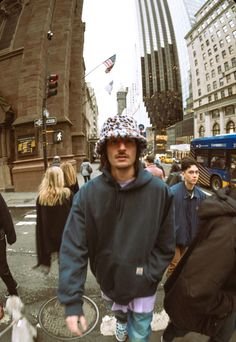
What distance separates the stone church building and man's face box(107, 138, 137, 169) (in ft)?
41.9

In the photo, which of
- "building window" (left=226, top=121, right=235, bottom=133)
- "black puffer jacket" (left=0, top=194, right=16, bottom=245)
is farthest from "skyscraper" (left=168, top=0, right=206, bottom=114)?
"black puffer jacket" (left=0, top=194, right=16, bottom=245)

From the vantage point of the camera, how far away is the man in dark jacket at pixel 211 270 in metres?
1.68

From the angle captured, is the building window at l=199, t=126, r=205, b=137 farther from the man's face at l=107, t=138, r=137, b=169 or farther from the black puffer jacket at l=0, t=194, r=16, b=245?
the man's face at l=107, t=138, r=137, b=169

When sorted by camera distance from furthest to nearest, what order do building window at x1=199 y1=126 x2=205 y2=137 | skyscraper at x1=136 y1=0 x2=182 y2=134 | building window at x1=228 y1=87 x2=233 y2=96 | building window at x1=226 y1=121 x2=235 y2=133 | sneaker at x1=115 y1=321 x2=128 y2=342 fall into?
skyscraper at x1=136 y1=0 x2=182 y2=134, building window at x1=199 y1=126 x2=205 y2=137, building window at x1=228 y1=87 x2=233 y2=96, building window at x1=226 y1=121 x2=235 y2=133, sneaker at x1=115 y1=321 x2=128 y2=342

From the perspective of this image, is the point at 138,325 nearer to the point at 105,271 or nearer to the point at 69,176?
the point at 105,271

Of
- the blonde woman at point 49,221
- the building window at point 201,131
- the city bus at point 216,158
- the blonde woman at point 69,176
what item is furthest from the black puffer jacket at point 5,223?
the building window at point 201,131

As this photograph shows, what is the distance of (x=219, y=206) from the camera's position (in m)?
1.72

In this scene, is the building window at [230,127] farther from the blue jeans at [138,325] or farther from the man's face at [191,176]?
the blue jeans at [138,325]

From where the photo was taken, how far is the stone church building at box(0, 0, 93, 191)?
655 inches

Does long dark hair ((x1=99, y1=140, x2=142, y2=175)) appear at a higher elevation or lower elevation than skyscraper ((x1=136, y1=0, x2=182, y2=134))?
lower

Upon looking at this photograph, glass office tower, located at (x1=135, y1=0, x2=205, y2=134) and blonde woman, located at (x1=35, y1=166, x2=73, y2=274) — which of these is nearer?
blonde woman, located at (x1=35, y1=166, x2=73, y2=274)

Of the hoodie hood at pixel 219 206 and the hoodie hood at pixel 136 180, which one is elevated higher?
the hoodie hood at pixel 136 180

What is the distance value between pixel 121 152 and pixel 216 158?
15.8m

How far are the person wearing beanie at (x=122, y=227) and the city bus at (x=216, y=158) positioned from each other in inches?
523
